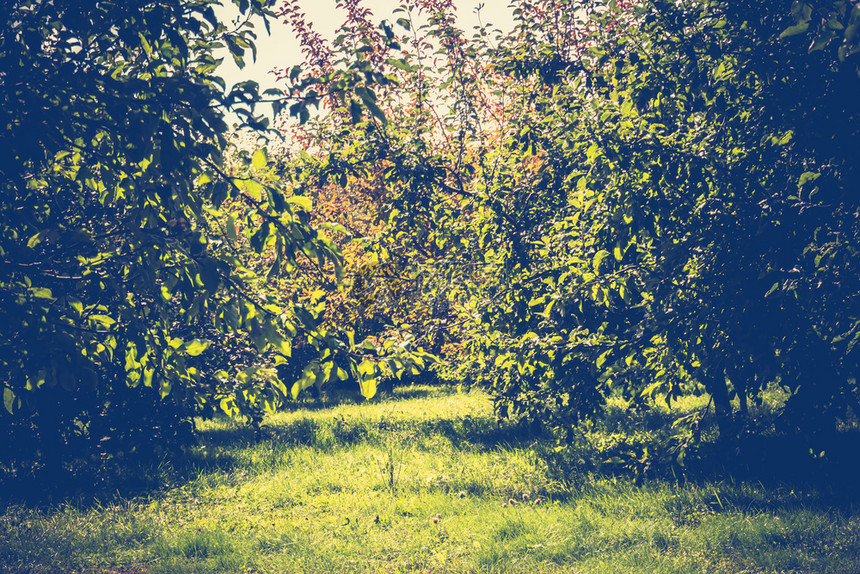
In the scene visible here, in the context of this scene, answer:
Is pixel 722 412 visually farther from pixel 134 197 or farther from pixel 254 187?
pixel 134 197

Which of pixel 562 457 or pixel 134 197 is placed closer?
pixel 134 197

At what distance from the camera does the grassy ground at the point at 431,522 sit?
14.7ft

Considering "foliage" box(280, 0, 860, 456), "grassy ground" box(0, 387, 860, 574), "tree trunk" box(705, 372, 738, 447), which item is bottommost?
"grassy ground" box(0, 387, 860, 574)

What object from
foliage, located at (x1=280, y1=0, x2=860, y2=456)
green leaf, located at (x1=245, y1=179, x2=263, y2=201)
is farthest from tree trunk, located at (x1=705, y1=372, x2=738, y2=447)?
green leaf, located at (x1=245, y1=179, x2=263, y2=201)

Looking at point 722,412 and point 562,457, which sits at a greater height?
point 722,412

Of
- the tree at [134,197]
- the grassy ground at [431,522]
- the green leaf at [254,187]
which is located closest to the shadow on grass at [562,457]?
the grassy ground at [431,522]

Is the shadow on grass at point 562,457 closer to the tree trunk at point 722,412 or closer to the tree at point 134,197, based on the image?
the tree trunk at point 722,412

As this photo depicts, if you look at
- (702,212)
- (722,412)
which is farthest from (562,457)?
(702,212)

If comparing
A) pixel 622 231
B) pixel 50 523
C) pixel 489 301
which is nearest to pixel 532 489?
pixel 489 301

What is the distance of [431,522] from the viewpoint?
546cm

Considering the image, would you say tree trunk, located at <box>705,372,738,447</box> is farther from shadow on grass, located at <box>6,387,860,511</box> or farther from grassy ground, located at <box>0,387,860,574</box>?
grassy ground, located at <box>0,387,860,574</box>

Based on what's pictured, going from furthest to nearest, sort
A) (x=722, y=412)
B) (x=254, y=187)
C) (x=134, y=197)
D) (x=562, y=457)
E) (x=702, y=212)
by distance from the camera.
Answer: (x=562, y=457) < (x=722, y=412) < (x=702, y=212) < (x=134, y=197) < (x=254, y=187)

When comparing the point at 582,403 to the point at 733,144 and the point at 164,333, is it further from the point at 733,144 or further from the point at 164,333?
the point at 164,333

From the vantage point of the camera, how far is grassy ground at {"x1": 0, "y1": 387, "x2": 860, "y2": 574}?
4477 millimetres
